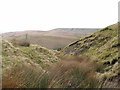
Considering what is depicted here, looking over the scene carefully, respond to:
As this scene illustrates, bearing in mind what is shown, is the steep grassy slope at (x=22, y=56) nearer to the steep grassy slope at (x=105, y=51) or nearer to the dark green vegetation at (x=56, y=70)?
the dark green vegetation at (x=56, y=70)

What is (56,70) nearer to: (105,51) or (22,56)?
(22,56)

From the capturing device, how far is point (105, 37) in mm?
23188

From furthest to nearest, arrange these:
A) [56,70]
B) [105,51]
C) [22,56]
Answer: [105,51] < [22,56] < [56,70]

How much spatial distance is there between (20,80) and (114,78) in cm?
706

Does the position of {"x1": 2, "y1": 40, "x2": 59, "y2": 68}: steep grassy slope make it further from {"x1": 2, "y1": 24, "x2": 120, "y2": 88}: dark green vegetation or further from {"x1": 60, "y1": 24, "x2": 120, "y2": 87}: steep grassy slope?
{"x1": 60, "y1": 24, "x2": 120, "y2": 87}: steep grassy slope

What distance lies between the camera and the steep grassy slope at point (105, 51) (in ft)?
41.2

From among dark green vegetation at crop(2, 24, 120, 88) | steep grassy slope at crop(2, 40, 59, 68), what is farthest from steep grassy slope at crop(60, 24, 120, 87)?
steep grassy slope at crop(2, 40, 59, 68)

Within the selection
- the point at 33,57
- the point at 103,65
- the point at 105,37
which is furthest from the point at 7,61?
the point at 105,37

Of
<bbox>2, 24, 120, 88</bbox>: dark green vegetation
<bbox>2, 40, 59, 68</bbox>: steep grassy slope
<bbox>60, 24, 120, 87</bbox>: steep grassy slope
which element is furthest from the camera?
<bbox>60, 24, 120, 87</bbox>: steep grassy slope

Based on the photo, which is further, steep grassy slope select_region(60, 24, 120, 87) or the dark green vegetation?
steep grassy slope select_region(60, 24, 120, 87)

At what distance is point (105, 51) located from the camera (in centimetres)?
1784

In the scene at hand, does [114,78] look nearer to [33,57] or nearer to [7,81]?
[33,57]

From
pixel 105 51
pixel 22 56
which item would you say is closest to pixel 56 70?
pixel 22 56

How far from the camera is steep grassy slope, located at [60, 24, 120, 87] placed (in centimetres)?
1255
